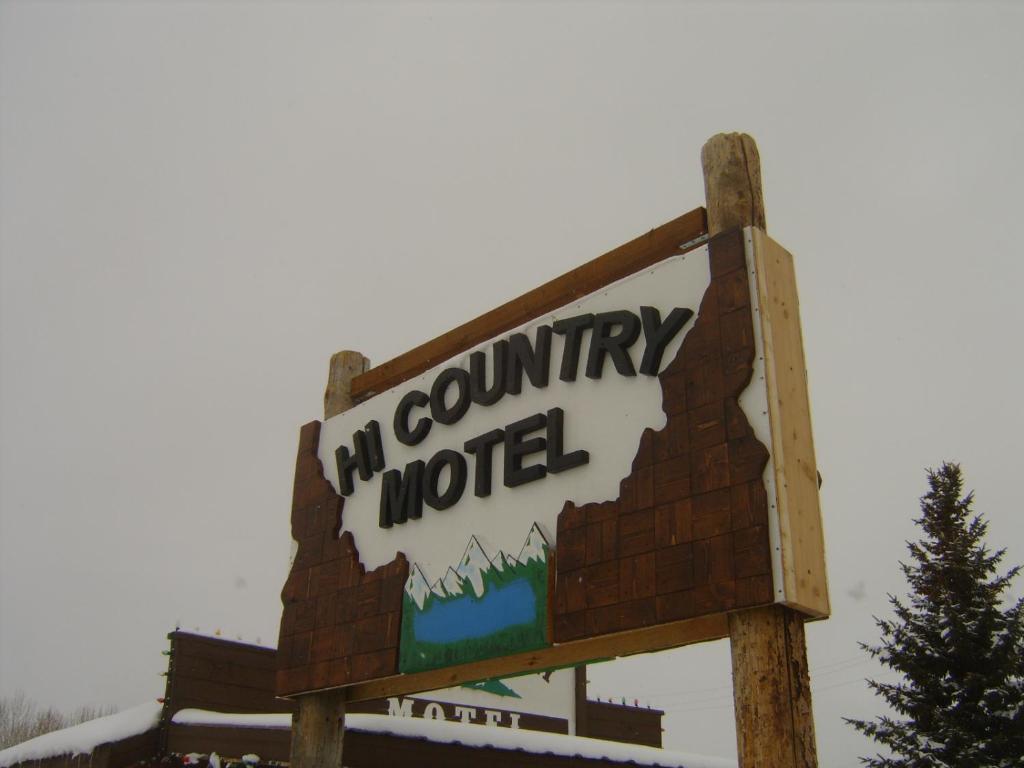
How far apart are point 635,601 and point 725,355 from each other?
5.27ft

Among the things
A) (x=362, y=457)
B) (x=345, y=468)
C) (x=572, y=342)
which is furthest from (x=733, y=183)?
(x=345, y=468)

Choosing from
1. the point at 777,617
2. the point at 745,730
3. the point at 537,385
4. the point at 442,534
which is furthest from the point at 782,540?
the point at 442,534

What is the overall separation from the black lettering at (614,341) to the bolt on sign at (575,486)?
0.02 m

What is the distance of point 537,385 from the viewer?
24.3 ft

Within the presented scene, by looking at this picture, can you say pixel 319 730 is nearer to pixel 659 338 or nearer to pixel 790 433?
pixel 659 338

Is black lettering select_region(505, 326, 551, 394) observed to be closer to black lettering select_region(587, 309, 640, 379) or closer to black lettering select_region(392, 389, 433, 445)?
black lettering select_region(587, 309, 640, 379)

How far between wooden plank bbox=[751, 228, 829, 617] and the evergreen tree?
1057 centimetres

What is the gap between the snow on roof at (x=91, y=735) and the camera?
10.9 metres

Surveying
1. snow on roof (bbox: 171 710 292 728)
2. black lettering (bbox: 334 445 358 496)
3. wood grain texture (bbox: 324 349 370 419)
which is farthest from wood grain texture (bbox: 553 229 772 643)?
snow on roof (bbox: 171 710 292 728)

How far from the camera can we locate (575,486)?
683cm

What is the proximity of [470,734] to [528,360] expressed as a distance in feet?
16.2

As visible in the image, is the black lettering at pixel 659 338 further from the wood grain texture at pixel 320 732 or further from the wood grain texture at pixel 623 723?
the wood grain texture at pixel 623 723

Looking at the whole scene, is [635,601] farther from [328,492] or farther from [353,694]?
[328,492]

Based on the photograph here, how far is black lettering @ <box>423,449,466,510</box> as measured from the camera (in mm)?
→ 7793
